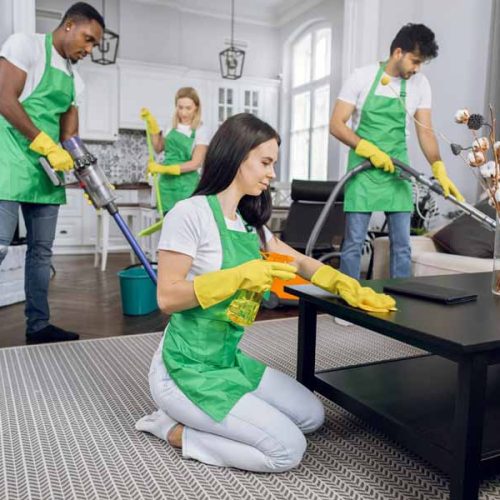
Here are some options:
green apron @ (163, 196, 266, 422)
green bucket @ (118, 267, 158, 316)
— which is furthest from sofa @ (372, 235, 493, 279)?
green apron @ (163, 196, 266, 422)

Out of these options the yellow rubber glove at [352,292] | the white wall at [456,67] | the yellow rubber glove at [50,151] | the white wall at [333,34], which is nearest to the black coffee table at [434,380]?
the yellow rubber glove at [352,292]

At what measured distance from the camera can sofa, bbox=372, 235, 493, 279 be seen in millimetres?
2575

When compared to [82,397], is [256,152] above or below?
above

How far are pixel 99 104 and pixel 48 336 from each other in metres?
4.27

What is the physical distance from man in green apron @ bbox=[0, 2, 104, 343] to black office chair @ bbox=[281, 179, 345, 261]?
1772mm

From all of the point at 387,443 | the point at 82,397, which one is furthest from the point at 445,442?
the point at 82,397

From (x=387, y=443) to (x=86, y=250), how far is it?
16.8 ft

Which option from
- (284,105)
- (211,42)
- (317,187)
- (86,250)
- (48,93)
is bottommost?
(86,250)

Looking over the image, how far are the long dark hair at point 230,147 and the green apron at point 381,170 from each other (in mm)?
1344

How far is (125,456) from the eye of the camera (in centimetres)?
135

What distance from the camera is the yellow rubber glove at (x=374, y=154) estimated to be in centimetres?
252

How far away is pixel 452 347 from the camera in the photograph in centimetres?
101

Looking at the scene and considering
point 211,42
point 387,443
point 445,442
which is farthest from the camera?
point 211,42

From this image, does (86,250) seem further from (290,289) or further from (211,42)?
(290,289)
